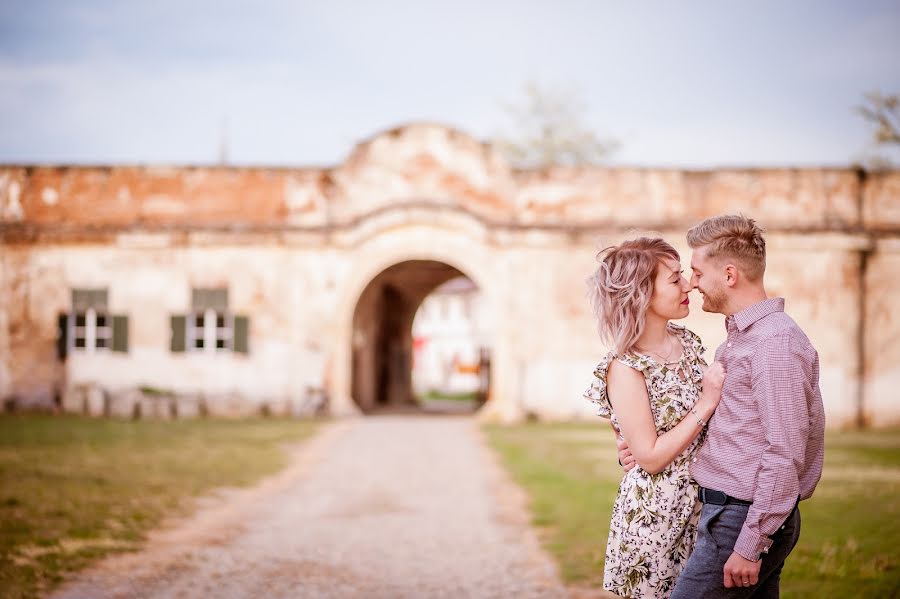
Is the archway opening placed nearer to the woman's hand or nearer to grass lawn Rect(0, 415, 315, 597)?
grass lawn Rect(0, 415, 315, 597)

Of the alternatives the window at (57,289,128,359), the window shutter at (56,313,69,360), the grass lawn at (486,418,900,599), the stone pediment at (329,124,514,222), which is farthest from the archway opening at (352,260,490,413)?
the grass lawn at (486,418,900,599)

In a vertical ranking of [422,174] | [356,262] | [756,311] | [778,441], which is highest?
[422,174]

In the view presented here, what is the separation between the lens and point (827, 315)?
2142 cm

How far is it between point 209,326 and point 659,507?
19543mm

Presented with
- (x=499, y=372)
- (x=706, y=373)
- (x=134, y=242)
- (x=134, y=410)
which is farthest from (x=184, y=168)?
(x=706, y=373)

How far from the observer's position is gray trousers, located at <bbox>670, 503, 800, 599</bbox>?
9.93 ft

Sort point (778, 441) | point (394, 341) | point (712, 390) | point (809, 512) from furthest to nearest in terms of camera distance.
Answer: point (394, 341) → point (809, 512) → point (712, 390) → point (778, 441)

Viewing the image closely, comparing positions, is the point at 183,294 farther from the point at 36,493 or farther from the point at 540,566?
the point at 540,566

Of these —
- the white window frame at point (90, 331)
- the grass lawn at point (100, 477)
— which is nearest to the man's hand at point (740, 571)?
the grass lawn at point (100, 477)

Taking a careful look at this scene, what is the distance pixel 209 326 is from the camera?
21812 mm

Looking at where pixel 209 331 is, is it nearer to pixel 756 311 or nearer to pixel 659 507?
pixel 659 507

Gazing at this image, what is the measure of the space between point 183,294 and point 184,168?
2.88 metres

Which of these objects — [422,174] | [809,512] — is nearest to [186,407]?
[422,174]

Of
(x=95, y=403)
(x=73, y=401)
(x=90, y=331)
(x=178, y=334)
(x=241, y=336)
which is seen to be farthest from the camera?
(x=90, y=331)
